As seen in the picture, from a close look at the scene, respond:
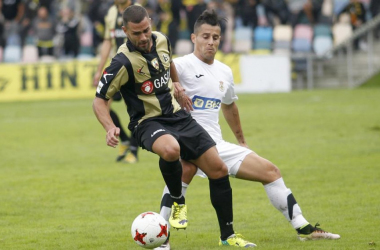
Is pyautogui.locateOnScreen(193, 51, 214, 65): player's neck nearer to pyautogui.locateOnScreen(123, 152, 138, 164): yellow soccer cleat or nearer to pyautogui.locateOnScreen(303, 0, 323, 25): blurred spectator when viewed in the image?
pyautogui.locateOnScreen(123, 152, 138, 164): yellow soccer cleat

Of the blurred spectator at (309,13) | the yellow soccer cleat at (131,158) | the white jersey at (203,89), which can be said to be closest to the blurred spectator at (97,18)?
the blurred spectator at (309,13)

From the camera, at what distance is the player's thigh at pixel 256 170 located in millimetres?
7031

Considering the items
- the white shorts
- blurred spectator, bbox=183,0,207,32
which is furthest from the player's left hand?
blurred spectator, bbox=183,0,207,32

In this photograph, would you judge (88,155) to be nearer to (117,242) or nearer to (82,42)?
(117,242)

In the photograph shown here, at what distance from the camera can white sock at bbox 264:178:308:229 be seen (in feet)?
23.1

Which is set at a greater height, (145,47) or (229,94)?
(145,47)

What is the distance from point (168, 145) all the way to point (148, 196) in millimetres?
Answer: 3542

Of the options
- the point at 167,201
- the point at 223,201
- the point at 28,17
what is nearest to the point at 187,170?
the point at 167,201

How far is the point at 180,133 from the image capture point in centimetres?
676

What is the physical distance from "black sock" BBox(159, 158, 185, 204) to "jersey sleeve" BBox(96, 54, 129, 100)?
0.70 m

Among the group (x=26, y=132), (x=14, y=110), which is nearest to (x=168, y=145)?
(x=26, y=132)

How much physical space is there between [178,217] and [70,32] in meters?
22.0

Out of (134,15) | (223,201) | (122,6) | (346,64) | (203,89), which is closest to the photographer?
(134,15)

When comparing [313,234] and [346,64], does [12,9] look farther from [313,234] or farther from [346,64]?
[313,234]
